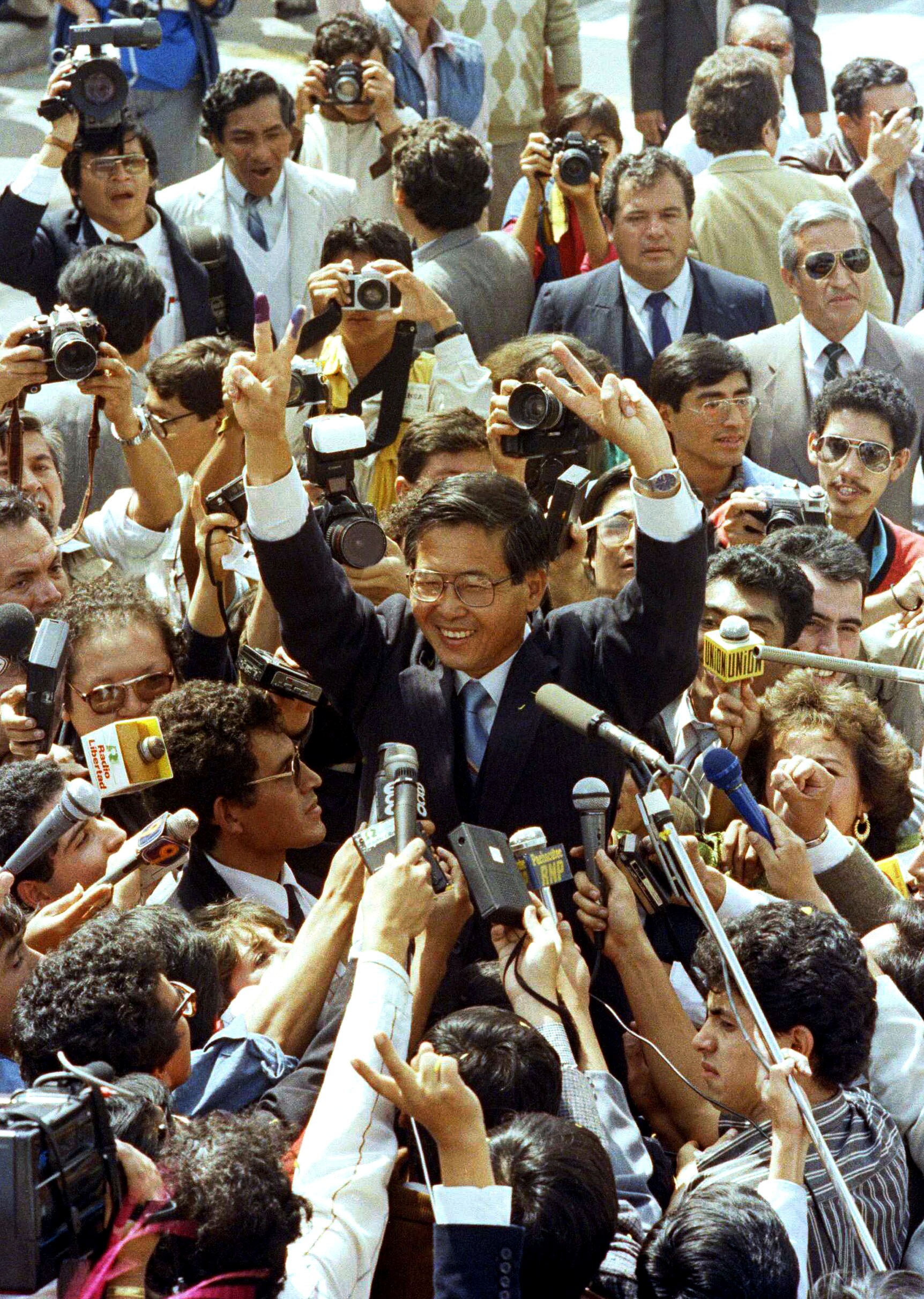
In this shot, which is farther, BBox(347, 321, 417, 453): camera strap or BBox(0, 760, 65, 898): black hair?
BBox(347, 321, 417, 453): camera strap

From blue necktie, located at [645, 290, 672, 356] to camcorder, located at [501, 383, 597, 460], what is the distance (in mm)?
1788

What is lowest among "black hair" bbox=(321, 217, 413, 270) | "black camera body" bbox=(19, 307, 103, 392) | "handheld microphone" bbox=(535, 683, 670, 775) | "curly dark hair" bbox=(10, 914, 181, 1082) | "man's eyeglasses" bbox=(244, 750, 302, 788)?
"man's eyeglasses" bbox=(244, 750, 302, 788)

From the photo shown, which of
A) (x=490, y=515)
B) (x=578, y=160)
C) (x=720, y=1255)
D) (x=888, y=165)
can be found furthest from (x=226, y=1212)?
(x=888, y=165)

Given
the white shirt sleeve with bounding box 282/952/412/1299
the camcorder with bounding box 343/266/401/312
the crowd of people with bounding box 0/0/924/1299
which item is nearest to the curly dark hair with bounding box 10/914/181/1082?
the crowd of people with bounding box 0/0/924/1299

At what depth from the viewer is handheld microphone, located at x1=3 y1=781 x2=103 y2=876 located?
2.97 metres

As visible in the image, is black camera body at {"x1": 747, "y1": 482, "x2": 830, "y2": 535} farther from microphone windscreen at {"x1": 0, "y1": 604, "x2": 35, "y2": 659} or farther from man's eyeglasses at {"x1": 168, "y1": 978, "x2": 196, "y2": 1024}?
man's eyeglasses at {"x1": 168, "y1": 978, "x2": 196, "y2": 1024}

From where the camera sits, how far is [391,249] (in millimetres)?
5430

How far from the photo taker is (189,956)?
2.86m

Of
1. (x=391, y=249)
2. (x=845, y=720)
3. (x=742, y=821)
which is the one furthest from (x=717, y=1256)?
(x=391, y=249)

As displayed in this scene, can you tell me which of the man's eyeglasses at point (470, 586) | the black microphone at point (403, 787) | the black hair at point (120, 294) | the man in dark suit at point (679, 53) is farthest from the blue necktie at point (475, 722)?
the man in dark suit at point (679, 53)

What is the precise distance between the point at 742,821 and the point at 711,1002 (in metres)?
0.51

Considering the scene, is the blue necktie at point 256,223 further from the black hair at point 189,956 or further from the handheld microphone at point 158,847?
the black hair at point 189,956

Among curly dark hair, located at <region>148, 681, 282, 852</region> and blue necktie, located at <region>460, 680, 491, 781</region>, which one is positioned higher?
blue necktie, located at <region>460, 680, 491, 781</region>

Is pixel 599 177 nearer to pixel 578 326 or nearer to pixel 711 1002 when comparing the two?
pixel 578 326
